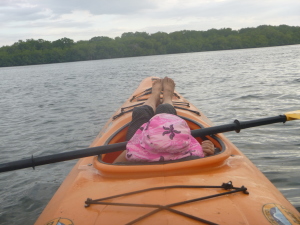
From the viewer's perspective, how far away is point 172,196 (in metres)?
1.90

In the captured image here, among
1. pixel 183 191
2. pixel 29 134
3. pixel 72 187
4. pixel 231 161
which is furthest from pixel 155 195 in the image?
pixel 29 134

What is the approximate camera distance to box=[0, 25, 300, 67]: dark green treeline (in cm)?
5378

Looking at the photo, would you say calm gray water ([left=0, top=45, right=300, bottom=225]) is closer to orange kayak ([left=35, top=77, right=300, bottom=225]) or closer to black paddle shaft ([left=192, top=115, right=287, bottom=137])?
black paddle shaft ([left=192, top=115, right=287, bottom=137])

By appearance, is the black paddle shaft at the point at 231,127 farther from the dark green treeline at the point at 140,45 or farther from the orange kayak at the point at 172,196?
the dark green treeline at the point at 140,45

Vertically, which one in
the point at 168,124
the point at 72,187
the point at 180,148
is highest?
the point at 168,124

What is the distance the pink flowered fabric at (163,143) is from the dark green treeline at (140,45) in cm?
5370

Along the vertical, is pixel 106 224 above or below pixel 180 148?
below

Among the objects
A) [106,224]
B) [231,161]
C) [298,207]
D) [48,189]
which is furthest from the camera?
[48,189]

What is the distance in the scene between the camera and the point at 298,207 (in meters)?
2.97

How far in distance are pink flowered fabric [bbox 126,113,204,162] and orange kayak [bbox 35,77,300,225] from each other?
8cm

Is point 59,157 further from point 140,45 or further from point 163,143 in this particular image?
point 140,45

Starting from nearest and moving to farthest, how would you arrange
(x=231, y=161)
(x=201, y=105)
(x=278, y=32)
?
(x=231, y=161) < (x=201, y=105) < (x=278, y=32)

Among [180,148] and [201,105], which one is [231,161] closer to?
[180,148]

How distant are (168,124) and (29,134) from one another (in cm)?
496
